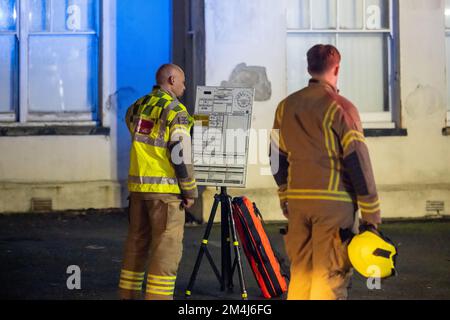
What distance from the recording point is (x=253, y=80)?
11.1 metres

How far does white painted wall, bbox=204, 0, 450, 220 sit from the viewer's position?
36.2 feet

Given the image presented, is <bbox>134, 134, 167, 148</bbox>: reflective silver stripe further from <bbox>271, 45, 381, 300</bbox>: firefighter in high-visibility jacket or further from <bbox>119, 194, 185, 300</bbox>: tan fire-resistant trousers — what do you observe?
<bbox>271, 45, 381, 300</bbox>: firefighter in high-visibility jacket

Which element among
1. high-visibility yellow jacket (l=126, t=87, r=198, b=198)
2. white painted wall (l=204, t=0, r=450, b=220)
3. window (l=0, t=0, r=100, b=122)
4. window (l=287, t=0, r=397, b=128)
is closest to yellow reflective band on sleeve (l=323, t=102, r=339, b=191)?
high-visibility yellow jacket (l=126, t=87, r=198, b=198)

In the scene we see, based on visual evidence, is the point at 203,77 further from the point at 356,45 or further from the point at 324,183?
the point at 324,183

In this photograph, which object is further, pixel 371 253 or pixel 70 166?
pixel 70 166

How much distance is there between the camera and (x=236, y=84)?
1107 centimetres

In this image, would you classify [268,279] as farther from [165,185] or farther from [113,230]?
[113,230]

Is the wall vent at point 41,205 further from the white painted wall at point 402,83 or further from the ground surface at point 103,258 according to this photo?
the white painted wall at point 402,83

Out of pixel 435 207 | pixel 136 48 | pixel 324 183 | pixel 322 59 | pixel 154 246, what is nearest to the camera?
pixel 324 183

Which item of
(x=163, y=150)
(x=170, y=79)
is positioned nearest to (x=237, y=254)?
(x=163, y=150)

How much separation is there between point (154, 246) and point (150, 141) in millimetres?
804

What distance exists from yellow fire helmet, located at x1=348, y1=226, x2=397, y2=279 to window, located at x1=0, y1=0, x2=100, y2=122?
23.8ft
